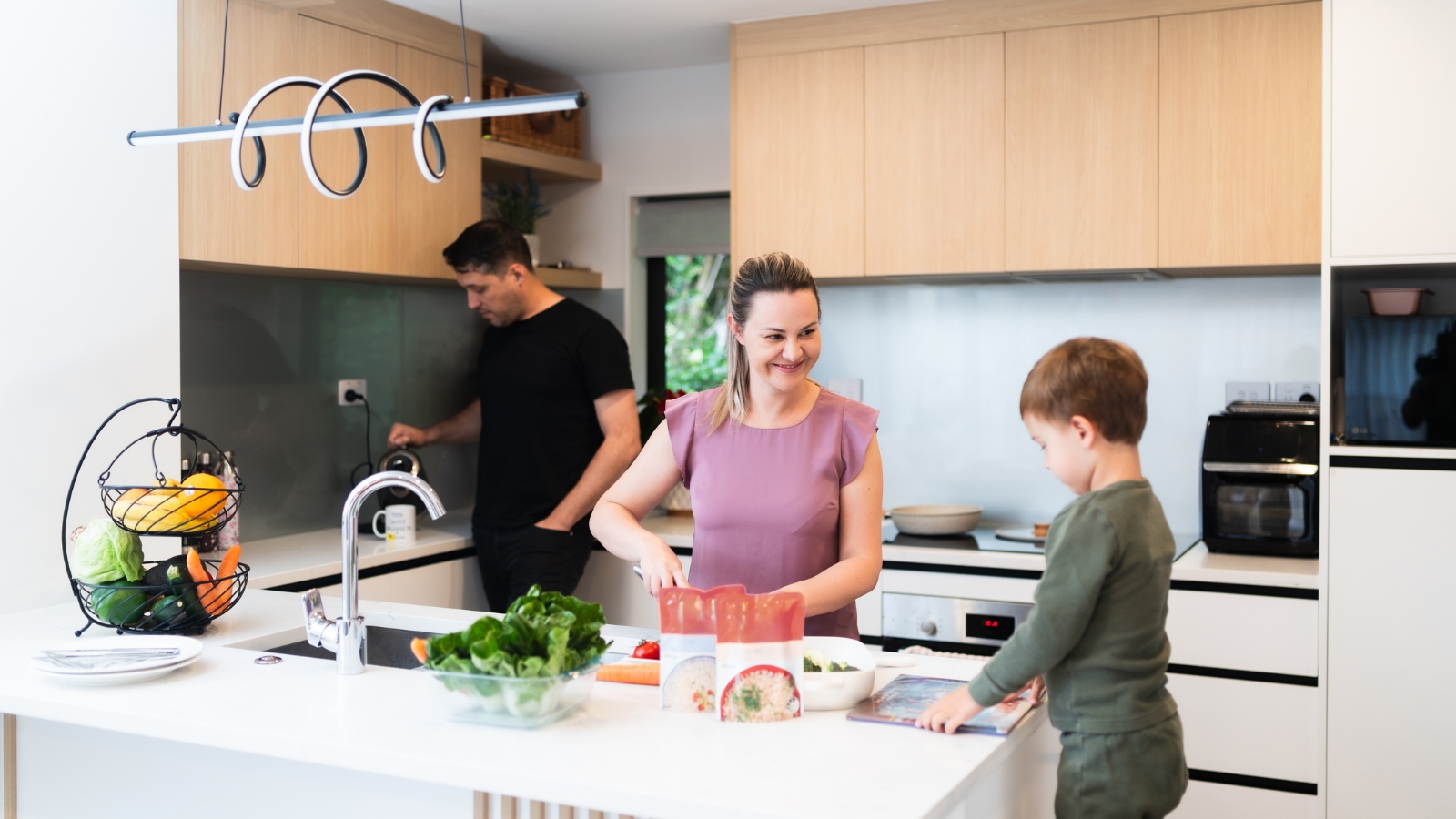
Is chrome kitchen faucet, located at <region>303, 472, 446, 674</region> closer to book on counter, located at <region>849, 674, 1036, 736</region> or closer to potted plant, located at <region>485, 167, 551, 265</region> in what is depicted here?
book on counter, located at <region>849, 674, 1036, 736</region>

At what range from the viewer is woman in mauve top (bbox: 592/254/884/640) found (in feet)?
6.59

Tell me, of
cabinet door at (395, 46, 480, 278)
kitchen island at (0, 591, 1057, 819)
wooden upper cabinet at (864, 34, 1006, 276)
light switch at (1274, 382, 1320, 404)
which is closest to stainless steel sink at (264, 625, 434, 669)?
kitchen island at (0, 591, 1057, 819)

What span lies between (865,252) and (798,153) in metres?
0.38

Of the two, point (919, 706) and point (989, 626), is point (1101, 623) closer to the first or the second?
point (919, 706)

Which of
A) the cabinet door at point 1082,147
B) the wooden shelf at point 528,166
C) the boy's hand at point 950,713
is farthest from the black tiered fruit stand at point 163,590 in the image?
the cabinet door at point 1082,147

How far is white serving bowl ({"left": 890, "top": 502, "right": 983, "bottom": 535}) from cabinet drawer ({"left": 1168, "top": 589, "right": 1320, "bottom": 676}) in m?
0.66

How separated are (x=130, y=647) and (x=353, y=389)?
1.94 metres

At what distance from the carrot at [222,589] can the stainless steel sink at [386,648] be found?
15 cm

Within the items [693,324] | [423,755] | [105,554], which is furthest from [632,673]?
[693,324]

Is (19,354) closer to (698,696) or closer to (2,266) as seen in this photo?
(2,266)

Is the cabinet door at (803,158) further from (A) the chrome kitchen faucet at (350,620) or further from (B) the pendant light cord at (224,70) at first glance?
(A) the chrome kitchen faucet at (350,620)

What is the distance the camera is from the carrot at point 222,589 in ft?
6.67

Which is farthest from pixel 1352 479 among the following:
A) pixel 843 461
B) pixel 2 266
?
pixel 2 266

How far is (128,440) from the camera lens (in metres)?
2.53
